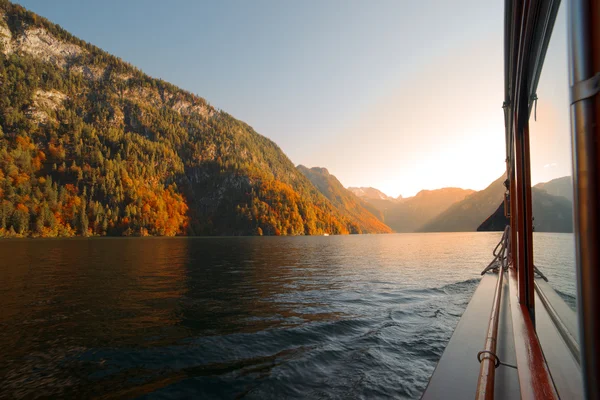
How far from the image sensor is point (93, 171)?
131 metres

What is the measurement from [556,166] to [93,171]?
159 metres

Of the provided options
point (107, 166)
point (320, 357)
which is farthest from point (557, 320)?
point (107, 166)

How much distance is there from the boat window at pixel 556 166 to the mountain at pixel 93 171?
114363 mm

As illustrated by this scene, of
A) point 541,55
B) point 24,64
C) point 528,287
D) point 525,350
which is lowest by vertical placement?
point 525,350

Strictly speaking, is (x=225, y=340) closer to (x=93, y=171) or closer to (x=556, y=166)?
(x=556, y=166)

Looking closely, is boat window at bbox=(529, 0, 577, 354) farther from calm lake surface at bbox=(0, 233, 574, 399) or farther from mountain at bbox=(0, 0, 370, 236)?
mountain at bbox=(0, 0, 370, 236)

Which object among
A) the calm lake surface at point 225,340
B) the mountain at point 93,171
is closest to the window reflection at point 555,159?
the calm lake surface at point 225,340

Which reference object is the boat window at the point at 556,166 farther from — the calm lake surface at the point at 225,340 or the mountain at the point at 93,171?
the mountain at the point at 93,171

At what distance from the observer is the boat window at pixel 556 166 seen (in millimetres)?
2262

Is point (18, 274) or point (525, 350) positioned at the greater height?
point (525, 350)

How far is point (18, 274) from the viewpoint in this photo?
18359 mm

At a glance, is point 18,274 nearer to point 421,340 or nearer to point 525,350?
point 421,340

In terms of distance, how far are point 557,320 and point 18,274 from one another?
83.1 feet

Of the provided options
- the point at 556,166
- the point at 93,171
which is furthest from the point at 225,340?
the point at 93,171
